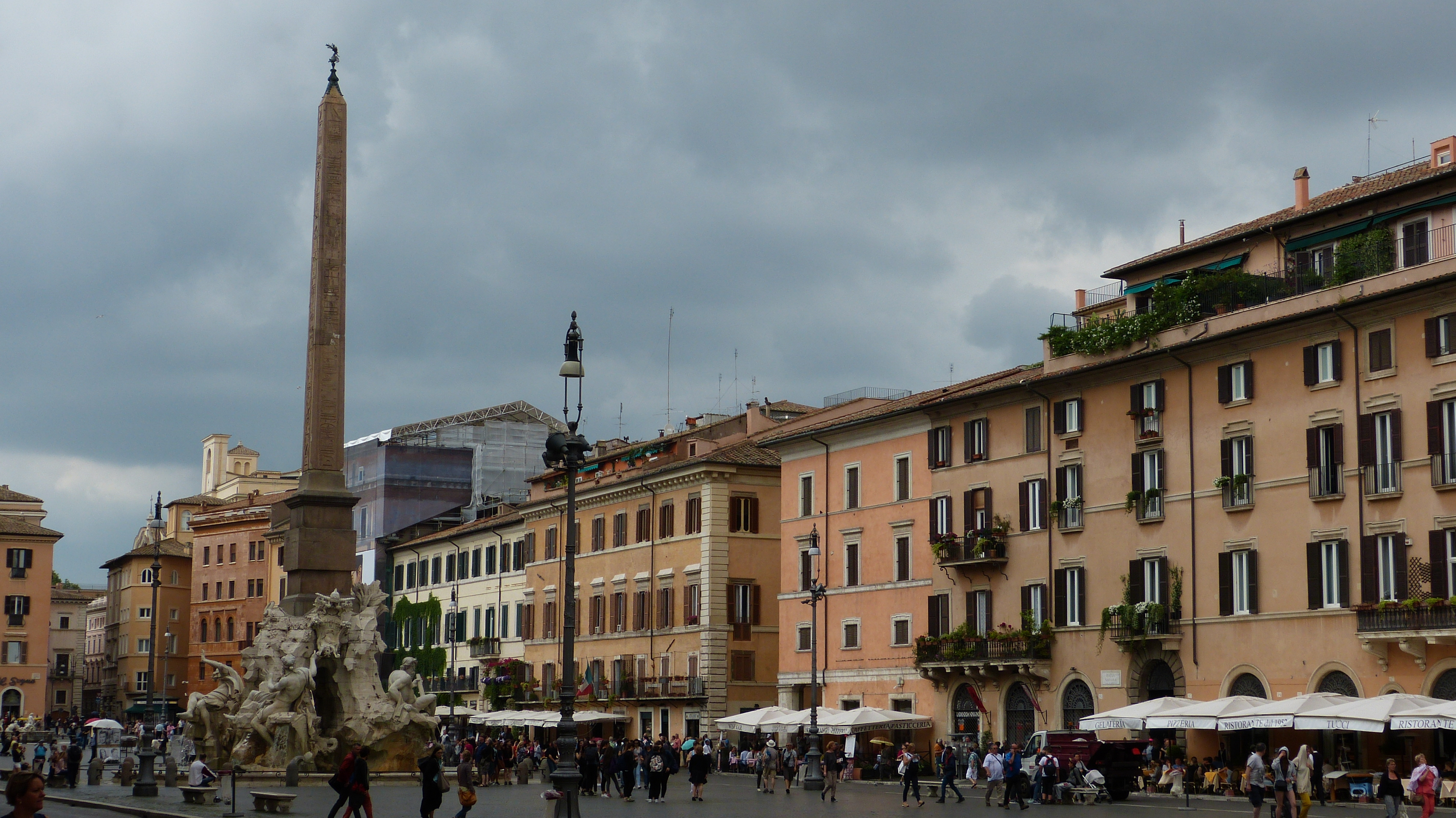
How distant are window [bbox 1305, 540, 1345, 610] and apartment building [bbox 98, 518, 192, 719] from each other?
8574cm

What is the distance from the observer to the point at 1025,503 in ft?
159

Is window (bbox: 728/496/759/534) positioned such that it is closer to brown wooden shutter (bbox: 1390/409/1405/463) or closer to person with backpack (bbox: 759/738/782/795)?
person with backpack (bbox: 759/738/782/795)

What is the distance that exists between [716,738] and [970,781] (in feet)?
51.5

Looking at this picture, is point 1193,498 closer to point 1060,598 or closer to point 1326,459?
point 1326,459

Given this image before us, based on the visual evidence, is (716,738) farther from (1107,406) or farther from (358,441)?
(358,441)

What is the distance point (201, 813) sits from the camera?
2788cm

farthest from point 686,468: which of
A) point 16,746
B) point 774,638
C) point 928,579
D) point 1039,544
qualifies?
point 16,746

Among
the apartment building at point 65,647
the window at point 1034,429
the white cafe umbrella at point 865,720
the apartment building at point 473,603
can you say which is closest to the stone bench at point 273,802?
the white cafe umbrella at point 865,720

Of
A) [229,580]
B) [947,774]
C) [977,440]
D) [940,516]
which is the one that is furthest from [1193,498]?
[229,580]

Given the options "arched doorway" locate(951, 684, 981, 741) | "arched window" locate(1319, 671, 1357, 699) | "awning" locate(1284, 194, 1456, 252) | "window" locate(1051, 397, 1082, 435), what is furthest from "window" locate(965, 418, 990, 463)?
"arched window" locate(1319, 671, 1357, 699)

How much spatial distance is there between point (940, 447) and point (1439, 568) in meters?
17.9

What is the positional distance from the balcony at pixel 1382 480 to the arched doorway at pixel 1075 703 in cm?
1009

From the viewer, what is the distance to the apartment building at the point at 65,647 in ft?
412

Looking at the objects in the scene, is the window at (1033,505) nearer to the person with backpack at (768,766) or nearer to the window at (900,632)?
the window at (900,632)
